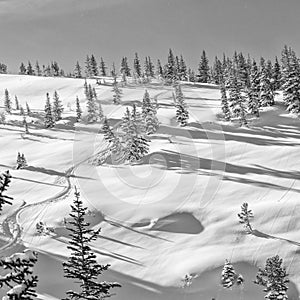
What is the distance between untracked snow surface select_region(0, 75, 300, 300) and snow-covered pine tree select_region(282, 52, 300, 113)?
232 cm

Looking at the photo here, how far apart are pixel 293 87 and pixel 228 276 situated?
47.1 meters

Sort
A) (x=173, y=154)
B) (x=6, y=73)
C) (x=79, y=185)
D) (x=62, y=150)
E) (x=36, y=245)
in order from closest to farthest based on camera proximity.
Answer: (x=36, y=245) → (x=79, y=185) → (x=173, y=154) → (x=62, y=150) → (x=6, y=73)

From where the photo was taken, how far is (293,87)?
224 feet

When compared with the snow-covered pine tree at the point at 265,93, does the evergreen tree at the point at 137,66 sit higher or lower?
higher

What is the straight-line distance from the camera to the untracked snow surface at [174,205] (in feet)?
108

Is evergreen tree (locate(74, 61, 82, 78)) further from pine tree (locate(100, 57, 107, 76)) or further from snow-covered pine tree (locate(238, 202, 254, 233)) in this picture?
snow-covered pine tree (locate(238, 202, 254, 233))

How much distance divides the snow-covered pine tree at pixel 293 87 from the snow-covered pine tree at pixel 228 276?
151 feet

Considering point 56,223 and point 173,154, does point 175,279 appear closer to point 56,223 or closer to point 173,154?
point 56,223

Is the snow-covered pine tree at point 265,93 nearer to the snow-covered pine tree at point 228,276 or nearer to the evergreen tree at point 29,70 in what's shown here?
the snow-covered pine tree at point 228,276

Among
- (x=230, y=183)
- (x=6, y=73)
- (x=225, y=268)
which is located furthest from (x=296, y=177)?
(x=6, y=73)

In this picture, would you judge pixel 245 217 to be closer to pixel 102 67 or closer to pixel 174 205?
pixel 174 205

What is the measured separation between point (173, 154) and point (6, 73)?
5798 inches

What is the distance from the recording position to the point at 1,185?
577 cm

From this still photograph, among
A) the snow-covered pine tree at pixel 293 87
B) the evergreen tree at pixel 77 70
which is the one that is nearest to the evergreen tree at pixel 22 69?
the evergreen tree at pixel 77 70
